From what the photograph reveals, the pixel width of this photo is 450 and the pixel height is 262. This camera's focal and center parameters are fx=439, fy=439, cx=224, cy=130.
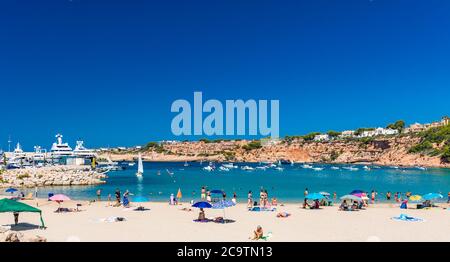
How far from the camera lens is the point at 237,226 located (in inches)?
792

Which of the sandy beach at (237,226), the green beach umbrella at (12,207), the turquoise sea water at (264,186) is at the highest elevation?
the green beach umbrella at (12,207)

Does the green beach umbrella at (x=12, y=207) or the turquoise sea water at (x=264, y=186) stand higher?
the green beach umbrella at (x=12, y=207)

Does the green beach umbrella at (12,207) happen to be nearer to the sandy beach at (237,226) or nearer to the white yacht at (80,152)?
the sandy beach at (237,226)

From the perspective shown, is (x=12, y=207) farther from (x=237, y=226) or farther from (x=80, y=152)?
(x=80, y=152)

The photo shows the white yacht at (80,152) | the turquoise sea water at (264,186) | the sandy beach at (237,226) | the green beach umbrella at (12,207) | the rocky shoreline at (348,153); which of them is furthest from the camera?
the rocky shoreline at (348,153)

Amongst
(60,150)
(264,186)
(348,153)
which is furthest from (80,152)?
(348,153)

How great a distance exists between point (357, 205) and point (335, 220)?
615 cm

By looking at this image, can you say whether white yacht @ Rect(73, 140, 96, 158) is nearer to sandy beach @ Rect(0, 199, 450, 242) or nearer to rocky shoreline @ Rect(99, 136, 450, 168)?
rocky shoreline @ Rect(99, 136, 450, 168)

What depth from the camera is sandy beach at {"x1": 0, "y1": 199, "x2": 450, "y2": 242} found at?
16922mm

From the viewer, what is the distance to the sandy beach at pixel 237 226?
55.5 ft

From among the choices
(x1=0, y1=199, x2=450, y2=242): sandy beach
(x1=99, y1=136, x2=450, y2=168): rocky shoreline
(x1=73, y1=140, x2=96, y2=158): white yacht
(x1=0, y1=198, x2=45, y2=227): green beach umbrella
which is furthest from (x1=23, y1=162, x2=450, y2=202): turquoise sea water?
(x1=99, y1=136, x2=450, y2=168): rocky shoreline

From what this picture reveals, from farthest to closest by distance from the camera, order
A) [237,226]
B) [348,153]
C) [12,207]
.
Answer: [348,153] → [237,226] → [12,207]

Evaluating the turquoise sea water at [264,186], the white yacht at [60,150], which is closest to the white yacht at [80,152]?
the white yacht at [60,150]
